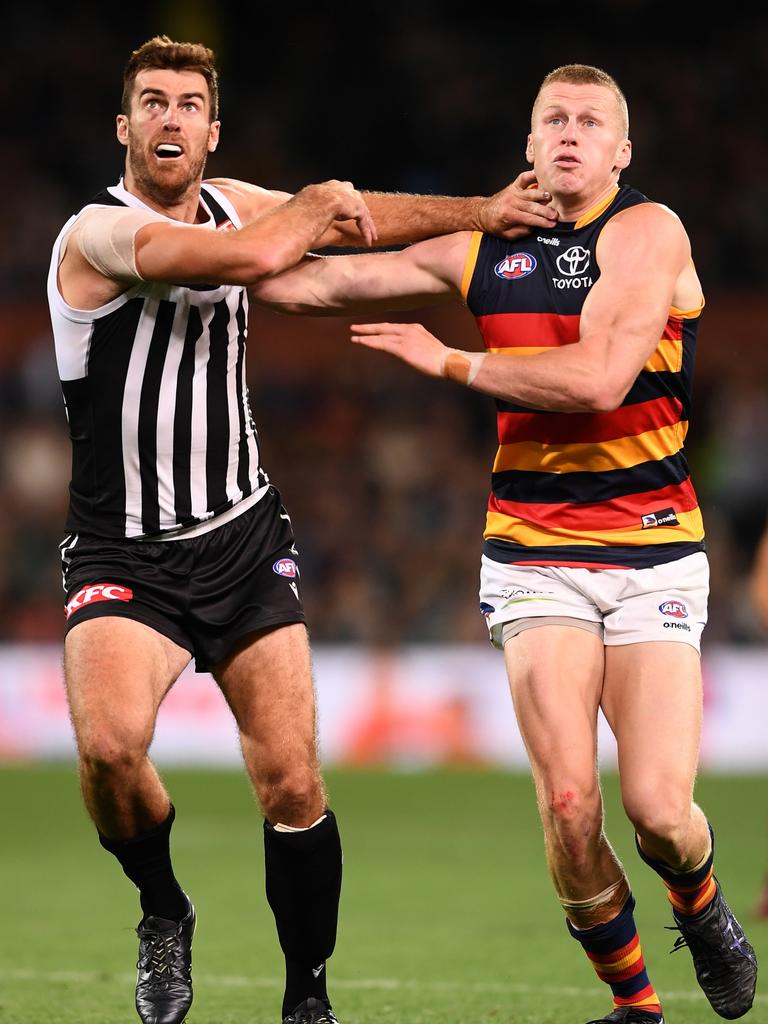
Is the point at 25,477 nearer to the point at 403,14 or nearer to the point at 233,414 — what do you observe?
the point at 403,14

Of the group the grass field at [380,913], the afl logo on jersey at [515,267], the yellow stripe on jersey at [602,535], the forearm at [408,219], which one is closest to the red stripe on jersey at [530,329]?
the afl logo on jersey at [515,267]

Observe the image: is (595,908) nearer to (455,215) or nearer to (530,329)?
(530,329)

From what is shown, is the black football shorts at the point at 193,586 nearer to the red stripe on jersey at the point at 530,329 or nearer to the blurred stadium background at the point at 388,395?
the red stripe on jersey at the point at 530,329

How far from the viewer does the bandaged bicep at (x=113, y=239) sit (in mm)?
4918

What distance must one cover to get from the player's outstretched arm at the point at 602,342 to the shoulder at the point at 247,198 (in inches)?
30.9

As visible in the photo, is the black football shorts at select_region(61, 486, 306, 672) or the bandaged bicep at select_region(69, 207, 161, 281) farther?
the black football shorts at select_region(61, 486, 306, 672)

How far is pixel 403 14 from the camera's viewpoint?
22219 millimetres

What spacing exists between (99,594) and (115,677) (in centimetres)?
32

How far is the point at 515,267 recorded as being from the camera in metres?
5.25

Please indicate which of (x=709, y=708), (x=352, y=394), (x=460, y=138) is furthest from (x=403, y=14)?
(x=709, y=708)

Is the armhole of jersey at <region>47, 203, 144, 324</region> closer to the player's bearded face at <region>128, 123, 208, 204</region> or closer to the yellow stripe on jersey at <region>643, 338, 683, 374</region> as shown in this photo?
the player's bearded face at <region>128, 123, 208, 204</region>

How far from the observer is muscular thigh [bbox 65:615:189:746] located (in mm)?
4801

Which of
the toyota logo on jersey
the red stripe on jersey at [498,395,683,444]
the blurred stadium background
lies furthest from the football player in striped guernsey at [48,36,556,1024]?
the blurred stadium background

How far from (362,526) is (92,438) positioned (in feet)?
42.6
